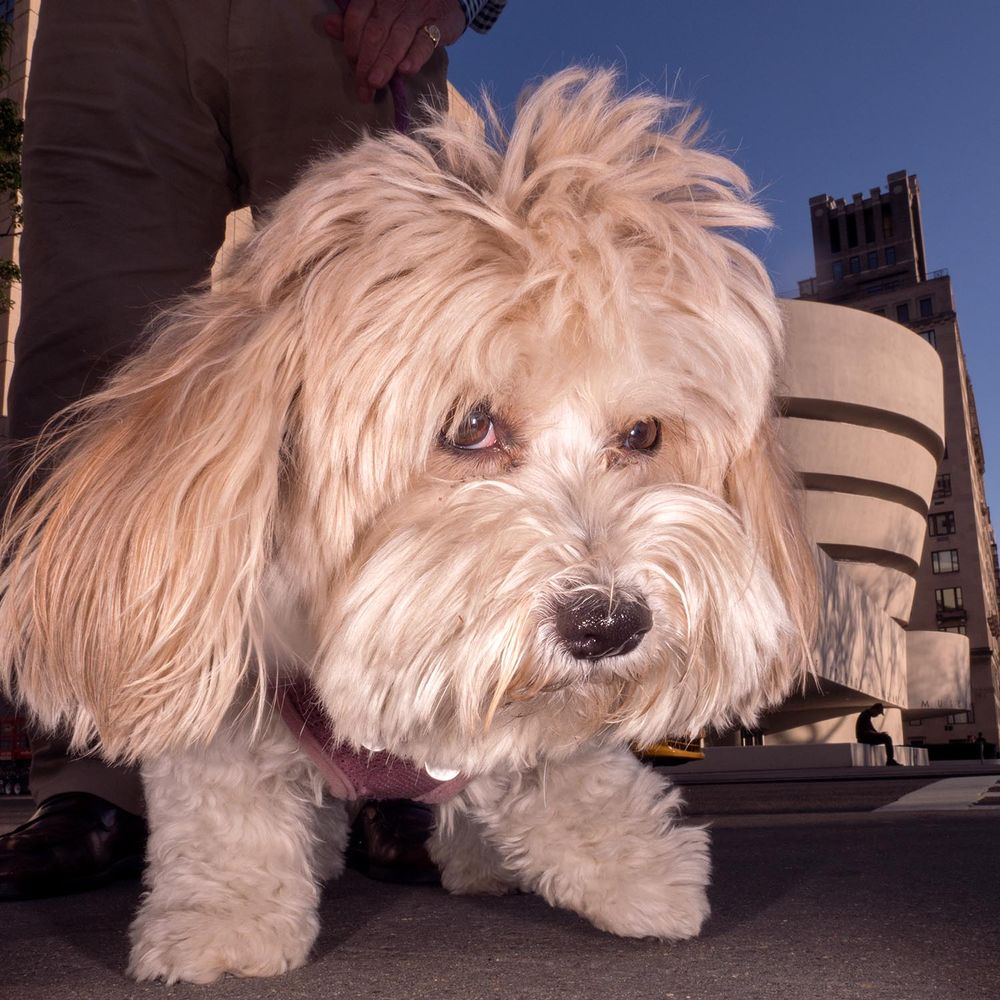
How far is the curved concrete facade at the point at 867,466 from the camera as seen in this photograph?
3891 cm

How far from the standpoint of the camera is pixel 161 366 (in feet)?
6.10

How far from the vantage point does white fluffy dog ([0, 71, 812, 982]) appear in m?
1.57

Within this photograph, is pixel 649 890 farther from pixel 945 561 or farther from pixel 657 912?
pixel 945 561

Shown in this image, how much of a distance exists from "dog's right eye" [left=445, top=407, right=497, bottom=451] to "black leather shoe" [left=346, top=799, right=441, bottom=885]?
1183mm

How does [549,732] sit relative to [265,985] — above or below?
above

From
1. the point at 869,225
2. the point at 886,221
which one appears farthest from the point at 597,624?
the point at 869,225

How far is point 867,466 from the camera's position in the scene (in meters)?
41.5

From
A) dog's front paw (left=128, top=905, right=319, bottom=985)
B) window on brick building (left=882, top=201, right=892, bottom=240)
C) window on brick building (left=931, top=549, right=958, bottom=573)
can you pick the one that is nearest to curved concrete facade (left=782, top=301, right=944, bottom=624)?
window on brick building (left=931, top=549, right=958, bottom=573)

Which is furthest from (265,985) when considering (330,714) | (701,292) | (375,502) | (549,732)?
(701,292)

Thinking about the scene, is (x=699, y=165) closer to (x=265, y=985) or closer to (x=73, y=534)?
(x=73, y=534)

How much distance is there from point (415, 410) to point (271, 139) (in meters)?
1.45

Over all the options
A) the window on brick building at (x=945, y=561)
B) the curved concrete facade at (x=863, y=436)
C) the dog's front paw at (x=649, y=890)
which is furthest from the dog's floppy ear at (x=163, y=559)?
the window on brick building at (x=945, y=561)

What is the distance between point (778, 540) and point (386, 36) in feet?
4.89

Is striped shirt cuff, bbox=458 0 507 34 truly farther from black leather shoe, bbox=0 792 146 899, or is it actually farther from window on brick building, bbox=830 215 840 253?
window on brick building, bbox=830 215 840 253
